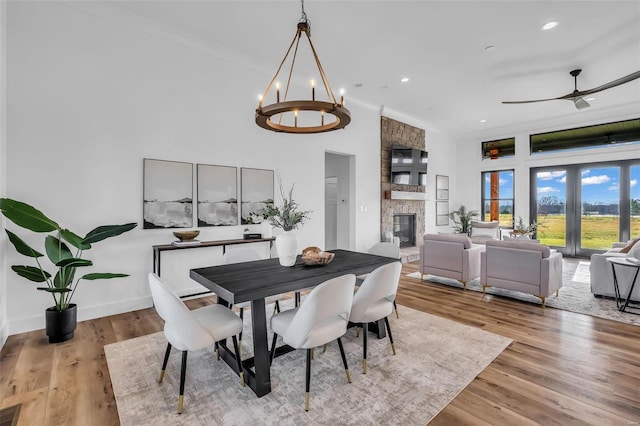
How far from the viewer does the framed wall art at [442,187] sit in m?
8.74

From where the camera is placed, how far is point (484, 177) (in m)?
8.93

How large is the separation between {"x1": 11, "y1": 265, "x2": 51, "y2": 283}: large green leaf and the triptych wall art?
110 centimetres

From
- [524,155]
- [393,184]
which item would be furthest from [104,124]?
[524,155]

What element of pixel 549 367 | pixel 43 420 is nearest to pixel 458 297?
pixel 549 367

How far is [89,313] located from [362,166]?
5.14 metres

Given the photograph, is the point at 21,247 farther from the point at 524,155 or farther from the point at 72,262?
the point at 524,155

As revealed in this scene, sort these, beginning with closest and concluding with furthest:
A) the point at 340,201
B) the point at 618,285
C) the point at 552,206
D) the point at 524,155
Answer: the point at 618,285 → the point at 340,201 → the point at 552,206 → the point at 524,155

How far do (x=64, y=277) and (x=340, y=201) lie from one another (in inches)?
193

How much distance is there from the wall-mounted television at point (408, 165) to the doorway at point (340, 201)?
1272 mm

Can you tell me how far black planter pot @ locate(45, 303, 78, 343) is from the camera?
281 centimetres

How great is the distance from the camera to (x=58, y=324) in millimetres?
2820

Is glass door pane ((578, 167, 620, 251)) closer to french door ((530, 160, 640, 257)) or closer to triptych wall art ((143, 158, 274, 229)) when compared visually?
french door ((530, 160, 640, 257))

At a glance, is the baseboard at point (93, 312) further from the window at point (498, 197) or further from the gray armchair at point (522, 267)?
the window at point (498, 197)

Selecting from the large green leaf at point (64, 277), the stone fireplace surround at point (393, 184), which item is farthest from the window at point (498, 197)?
the large green leaf at point (64, 277)
